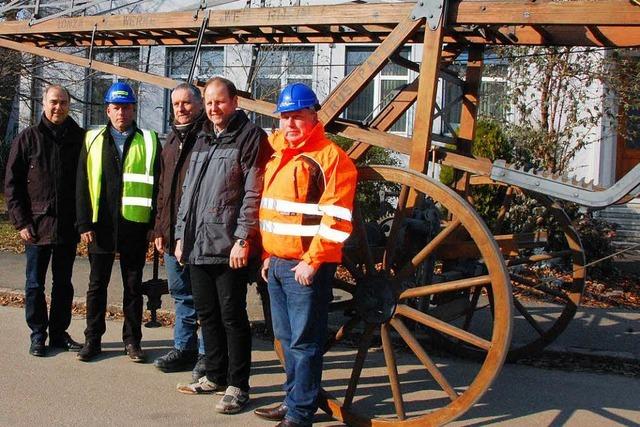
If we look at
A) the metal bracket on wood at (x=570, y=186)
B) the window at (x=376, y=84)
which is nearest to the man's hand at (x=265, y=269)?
the metal bracket on wood at (x=570, y=186)

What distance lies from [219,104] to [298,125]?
2.34ft

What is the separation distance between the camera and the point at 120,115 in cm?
559

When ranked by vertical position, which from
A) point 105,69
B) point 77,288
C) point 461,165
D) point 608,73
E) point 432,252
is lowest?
point 77,288

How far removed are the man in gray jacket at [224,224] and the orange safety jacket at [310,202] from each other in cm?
27

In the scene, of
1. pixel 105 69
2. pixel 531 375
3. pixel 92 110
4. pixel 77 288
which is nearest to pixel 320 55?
pixel 92 110

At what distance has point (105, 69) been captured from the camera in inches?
242

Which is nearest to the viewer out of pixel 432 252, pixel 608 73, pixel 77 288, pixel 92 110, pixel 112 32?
pixel 432 252

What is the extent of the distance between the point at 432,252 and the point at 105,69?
3.24 metres

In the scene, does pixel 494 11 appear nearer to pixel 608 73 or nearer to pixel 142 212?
pixel 142 212

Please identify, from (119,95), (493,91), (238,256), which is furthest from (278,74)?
(238,256)

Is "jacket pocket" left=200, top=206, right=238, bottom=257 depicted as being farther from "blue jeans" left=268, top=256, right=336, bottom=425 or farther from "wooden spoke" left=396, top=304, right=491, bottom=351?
"wooden spoke" left=396, top=304, right=491, bottom=351

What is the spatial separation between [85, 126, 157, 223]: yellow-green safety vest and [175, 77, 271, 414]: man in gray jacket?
30.8 inches

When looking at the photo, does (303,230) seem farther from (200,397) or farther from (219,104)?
(200,397)

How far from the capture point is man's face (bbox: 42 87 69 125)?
225 inches
